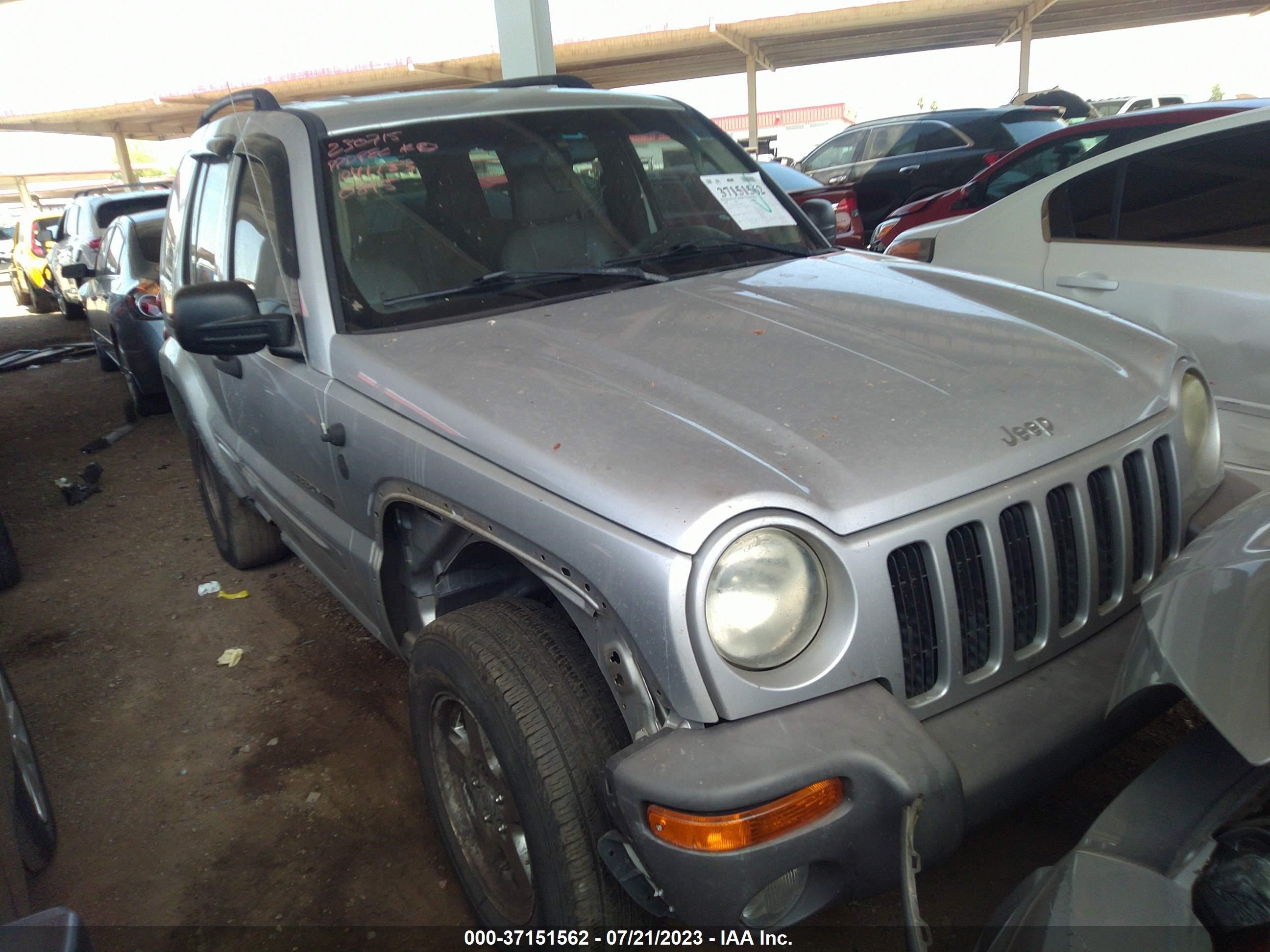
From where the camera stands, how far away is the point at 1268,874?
1.25 metres

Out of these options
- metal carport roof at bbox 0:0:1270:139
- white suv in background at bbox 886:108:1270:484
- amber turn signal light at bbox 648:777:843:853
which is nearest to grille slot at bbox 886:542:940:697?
amber turn signal light at bbox 648:777:843:853

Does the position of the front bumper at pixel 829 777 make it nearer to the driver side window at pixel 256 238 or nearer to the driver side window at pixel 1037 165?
the driver side window at pixel 256 238

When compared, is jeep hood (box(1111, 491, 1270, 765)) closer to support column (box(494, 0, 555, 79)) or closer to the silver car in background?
support column (box(494, 0, 555, 79))

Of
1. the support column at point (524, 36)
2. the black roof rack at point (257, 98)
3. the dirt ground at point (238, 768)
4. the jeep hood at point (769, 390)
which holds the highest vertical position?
the support column at point (524, 36)

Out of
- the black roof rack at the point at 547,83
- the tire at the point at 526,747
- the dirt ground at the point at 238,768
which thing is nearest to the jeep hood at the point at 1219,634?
the dirt ground at the point at 238,768

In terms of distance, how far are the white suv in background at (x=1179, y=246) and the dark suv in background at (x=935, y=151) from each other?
6214 mm

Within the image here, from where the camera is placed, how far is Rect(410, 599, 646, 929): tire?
1763 millimetres

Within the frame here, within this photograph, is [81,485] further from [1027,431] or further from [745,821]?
[1027,431]

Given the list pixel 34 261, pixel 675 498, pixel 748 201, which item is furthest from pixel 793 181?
pixel 34 261

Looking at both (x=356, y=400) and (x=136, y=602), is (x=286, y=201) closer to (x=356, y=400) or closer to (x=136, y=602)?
(x=356, y=400)

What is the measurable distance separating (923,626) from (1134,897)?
1.86ft

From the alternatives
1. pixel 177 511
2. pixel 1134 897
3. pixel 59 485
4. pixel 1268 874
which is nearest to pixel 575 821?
pixel 1134 897

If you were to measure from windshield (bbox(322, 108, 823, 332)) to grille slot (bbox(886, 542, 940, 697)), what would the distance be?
1.34m

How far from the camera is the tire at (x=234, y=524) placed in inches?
170
